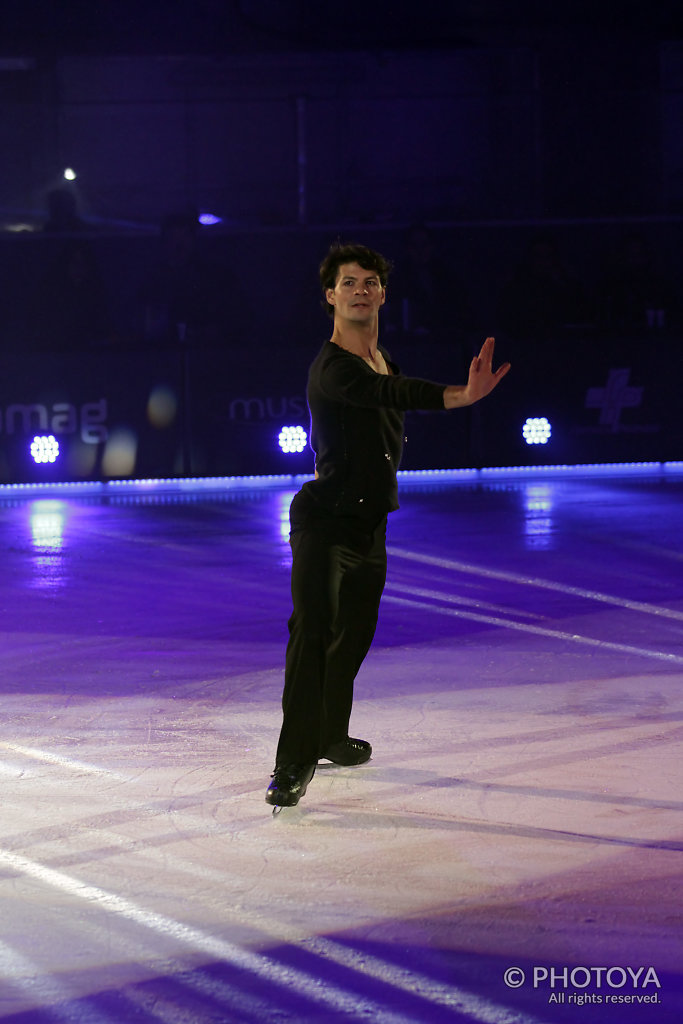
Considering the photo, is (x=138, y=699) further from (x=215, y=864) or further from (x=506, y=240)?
(x=506, y=240)

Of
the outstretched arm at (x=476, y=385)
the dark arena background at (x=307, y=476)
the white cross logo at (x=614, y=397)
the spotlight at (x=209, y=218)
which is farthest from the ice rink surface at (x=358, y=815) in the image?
the spotlight at (x=209, y=218)

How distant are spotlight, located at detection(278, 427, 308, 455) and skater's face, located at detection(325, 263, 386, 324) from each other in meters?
12.7

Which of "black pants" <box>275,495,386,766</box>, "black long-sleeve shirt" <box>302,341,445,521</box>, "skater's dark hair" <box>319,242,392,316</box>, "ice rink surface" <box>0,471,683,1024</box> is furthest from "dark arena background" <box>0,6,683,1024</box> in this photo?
"skater's dark hair" <box>319,242,392,316</box>

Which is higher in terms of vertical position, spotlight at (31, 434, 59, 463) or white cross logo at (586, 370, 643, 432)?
white cross logo at (586, 370, 643, 432)

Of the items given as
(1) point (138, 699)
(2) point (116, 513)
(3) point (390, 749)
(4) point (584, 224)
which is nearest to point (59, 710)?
(1) point (138, 699)

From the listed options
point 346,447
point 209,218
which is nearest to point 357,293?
point 346,447

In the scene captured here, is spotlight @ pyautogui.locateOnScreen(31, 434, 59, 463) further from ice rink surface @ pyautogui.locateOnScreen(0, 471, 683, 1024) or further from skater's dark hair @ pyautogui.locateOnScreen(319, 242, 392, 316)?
skater's dark hair @ pyautogui.locateOnScreen(319, 242, 392, 316)

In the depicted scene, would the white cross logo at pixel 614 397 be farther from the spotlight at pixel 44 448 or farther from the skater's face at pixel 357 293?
the skater's face at pixel 357 293

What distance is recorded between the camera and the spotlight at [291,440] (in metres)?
17.3

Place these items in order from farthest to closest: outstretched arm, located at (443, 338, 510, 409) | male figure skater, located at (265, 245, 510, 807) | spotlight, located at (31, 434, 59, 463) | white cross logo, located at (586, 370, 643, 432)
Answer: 1. white cross logo, located at (586, 370, 643, 432)
2. spotlight, located at (31, 434, 59, 463)
3. male figure skater, located at (265, 245, 510, 807)
4. outstretched arm, located at (443, 338, 510, 409)

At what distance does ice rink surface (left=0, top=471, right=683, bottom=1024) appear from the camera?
124 inches

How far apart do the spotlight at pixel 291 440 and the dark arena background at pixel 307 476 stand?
0.05 metres

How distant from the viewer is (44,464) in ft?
55.5

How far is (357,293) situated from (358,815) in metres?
1.68
